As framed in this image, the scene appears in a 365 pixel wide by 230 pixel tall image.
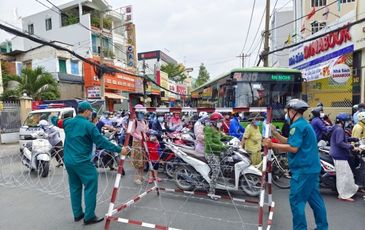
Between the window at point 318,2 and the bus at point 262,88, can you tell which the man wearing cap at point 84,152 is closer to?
the bus at point 262,88

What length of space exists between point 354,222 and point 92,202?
3.96 meters

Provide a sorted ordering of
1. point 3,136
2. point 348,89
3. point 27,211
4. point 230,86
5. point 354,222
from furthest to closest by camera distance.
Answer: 1. point 3,136
2. point 348,89
3. point 230,86
4. point 27,211
5. point 354,222

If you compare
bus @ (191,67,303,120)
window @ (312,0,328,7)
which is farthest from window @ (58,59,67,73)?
window @ (312,0,328,7)

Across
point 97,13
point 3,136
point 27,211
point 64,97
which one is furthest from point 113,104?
point 27,211

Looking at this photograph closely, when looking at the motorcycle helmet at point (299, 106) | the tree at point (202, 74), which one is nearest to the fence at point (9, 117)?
the motorcycle helmet at point (299, 106)

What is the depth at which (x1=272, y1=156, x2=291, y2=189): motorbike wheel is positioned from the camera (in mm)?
6277

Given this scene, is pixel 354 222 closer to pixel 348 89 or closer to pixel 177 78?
pixel 348 89

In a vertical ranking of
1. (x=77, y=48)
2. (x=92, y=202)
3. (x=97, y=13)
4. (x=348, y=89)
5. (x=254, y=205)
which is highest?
(x=97, y=13)

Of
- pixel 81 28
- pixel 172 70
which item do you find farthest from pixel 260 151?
pixel 172 70

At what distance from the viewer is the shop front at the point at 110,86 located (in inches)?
893

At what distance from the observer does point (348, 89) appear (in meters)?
12.4

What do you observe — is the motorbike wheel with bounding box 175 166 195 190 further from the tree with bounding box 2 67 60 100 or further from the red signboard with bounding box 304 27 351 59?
the tree with bounding box 2 67 60 100

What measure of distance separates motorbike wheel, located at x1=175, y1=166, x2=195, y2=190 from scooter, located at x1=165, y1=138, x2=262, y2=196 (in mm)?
46

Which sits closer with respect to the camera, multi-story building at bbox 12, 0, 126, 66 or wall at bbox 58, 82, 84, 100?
wall at bbox 58, 82, 84, 100
